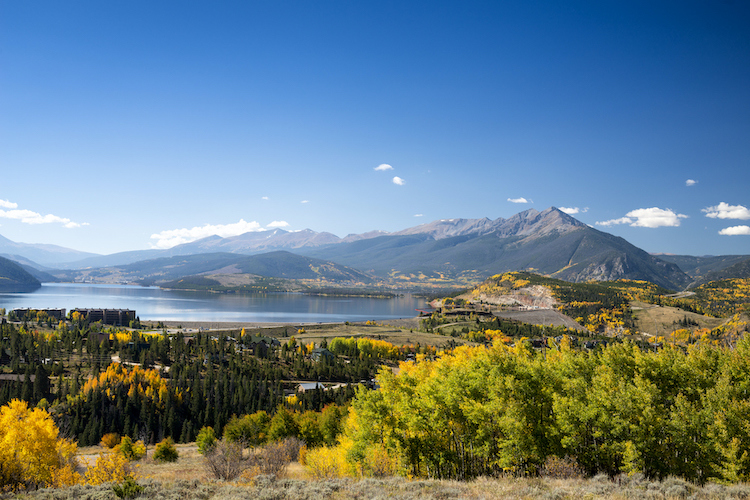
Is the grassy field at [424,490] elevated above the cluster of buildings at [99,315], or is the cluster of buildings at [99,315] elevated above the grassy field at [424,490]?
the grassy field at [424,490]

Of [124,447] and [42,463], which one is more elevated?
[42,463]

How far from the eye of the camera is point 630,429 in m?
29.8

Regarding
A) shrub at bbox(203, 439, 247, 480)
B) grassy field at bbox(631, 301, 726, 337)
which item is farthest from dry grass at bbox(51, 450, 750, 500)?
grassy field at bbox(631, 301, 726, 337)

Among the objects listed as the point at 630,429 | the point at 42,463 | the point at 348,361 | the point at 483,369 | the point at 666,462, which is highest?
the point at 483,369

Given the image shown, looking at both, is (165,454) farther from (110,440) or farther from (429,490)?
(429,490)

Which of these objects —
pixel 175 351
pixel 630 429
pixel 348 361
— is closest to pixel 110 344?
pixel 175 351

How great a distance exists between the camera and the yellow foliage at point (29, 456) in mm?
33000

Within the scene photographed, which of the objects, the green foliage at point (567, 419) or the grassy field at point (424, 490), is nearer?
the grassy field at point (424, 490)

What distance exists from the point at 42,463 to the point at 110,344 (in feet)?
346

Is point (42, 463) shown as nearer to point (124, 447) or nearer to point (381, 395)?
point (124, 447)

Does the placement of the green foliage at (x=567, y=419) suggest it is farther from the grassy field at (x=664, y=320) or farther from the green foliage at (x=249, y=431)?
the grassy field at (x=664, y=320)

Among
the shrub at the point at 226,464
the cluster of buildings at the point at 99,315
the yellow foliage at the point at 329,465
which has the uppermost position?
the shrub at the point at 226,464

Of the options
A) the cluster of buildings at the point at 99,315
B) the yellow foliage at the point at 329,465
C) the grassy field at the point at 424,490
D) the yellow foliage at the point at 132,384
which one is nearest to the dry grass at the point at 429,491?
the grassy field at the point at 424,490

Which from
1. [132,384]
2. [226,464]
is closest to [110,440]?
[132,384]
